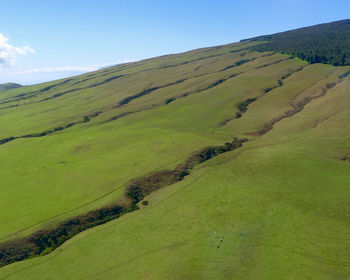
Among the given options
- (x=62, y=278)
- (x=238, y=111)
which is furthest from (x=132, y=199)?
(x=238, y=111)

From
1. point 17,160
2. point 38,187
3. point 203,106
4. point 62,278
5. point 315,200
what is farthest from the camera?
point 203,106

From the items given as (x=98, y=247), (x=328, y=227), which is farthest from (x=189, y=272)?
(x=328, y=227)

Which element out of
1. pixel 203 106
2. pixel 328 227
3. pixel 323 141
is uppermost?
pixel 203 106

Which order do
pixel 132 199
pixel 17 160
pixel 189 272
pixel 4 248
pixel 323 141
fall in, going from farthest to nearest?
1. pixel 17 160
2. pixel 323 141
3. pixel 132 199
4. pixel 4 248
5. pixel 189 272

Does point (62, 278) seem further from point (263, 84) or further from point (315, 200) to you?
point (263, 84)

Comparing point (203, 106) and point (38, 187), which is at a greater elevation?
point (203, 106)

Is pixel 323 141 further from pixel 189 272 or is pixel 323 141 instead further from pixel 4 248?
pixel 4 248

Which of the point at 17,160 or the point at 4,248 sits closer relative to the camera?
the point at 4,248
